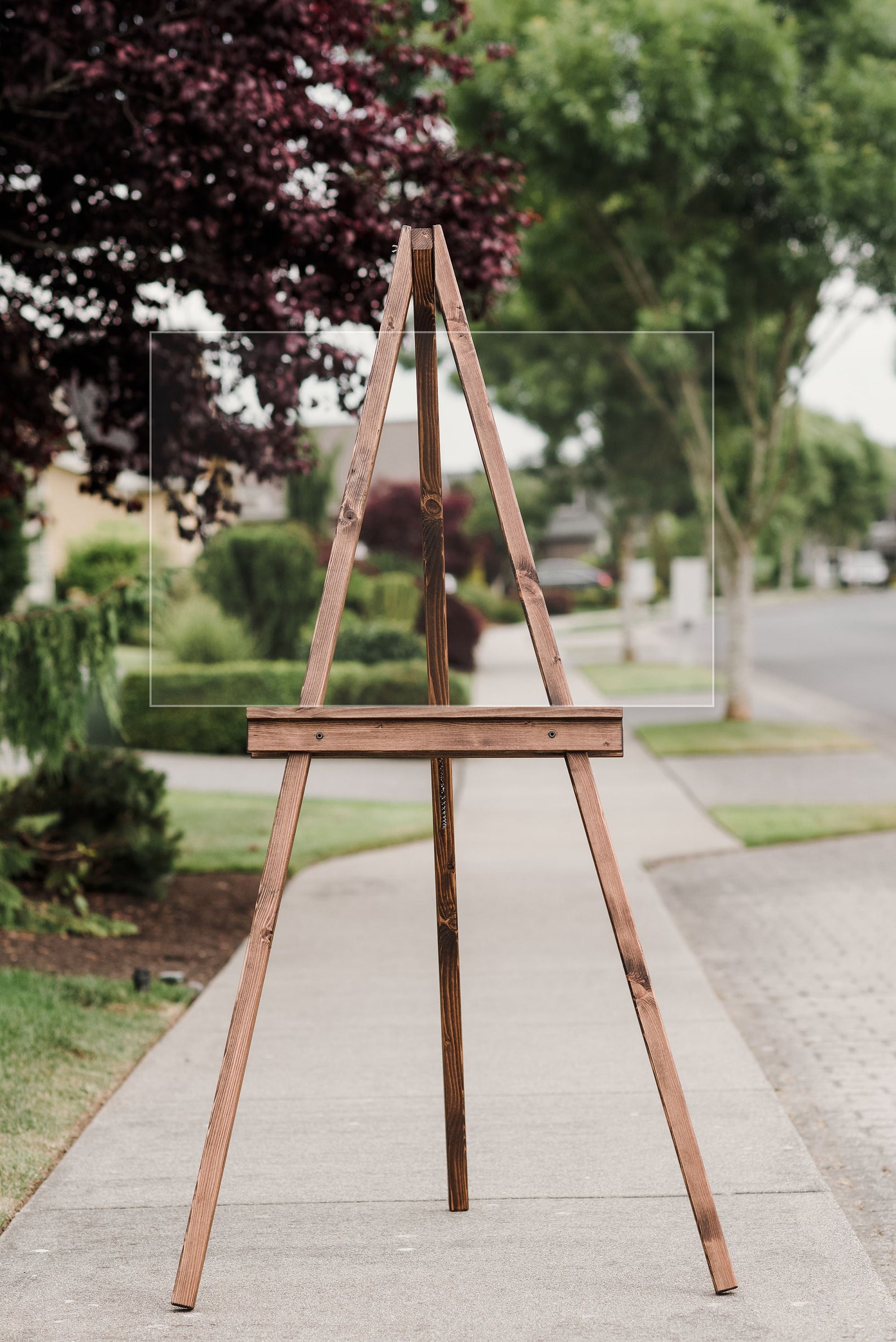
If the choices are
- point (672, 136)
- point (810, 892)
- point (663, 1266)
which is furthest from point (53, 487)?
point (663, 1266)

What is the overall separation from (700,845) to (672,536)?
2127 cm

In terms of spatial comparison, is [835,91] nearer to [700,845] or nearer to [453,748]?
[700,845]

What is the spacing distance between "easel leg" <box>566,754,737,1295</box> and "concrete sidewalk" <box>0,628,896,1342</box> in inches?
5.0

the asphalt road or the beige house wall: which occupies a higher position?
the beige house wall

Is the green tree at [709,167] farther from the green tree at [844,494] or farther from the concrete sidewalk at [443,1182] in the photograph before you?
the green tree at [844,494]

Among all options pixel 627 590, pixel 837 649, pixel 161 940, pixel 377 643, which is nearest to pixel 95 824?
pixel 161 940

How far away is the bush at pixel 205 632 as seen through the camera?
20.6 feet

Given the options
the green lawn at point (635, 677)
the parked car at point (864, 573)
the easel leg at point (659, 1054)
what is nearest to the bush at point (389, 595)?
the easel leg at point (659, 1054)

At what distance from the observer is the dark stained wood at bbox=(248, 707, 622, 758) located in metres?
3.34

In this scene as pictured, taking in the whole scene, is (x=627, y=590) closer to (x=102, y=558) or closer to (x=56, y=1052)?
(x=56, y=1052)

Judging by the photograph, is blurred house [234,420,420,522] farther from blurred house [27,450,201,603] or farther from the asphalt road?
the asphalt road

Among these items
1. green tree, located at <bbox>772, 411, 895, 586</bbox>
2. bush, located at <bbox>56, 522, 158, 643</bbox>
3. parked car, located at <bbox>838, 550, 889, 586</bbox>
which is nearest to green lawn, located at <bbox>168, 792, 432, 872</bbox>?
bush, located at <bbox>56, 522, 158, 643</bbox>

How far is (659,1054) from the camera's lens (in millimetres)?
3279

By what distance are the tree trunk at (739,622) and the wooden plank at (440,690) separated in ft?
41.2
